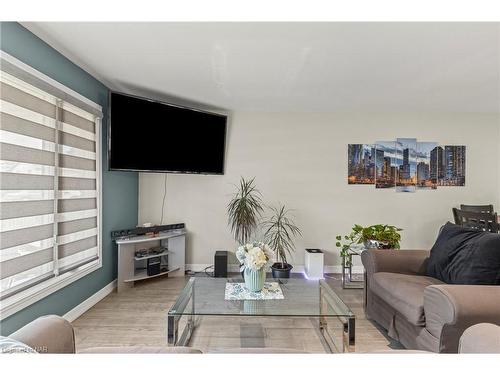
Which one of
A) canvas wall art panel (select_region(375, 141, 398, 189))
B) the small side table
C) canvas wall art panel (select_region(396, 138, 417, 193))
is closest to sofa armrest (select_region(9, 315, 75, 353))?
the small side table

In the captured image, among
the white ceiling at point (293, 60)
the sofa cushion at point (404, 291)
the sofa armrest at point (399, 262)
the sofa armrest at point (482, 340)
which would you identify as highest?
the white ceiling at point (293, 60)

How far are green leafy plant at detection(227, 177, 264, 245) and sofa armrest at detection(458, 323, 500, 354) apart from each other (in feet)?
9.34

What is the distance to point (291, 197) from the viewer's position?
406 cm

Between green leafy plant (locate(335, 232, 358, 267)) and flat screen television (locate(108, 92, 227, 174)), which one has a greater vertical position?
flat screen television (locate(108, 92, 227, 174))

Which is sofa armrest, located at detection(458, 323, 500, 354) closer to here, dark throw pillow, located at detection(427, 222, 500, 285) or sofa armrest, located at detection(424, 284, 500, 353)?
sofa armrest, located at detection(424, 284, 500, 353)

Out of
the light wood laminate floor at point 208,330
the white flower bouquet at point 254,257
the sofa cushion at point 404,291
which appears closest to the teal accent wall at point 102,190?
the light wood laminate floor at point 208,330

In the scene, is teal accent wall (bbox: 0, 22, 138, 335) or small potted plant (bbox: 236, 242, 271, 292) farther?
small potted plant (bbox: 236, 242, 271, 292)

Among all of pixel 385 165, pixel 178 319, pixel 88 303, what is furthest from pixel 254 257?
pixel 385 165

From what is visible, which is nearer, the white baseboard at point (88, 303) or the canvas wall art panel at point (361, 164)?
the white baseboard at point (88, 303)

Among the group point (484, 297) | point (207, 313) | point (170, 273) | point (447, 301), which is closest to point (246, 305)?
point (207, 313)

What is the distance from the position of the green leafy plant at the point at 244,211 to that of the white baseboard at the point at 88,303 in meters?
1.60

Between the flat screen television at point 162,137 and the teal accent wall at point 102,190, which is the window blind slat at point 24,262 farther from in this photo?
the flat screen television at point 162,137

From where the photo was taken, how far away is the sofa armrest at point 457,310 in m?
1.49

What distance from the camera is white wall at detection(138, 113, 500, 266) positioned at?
159 inches
